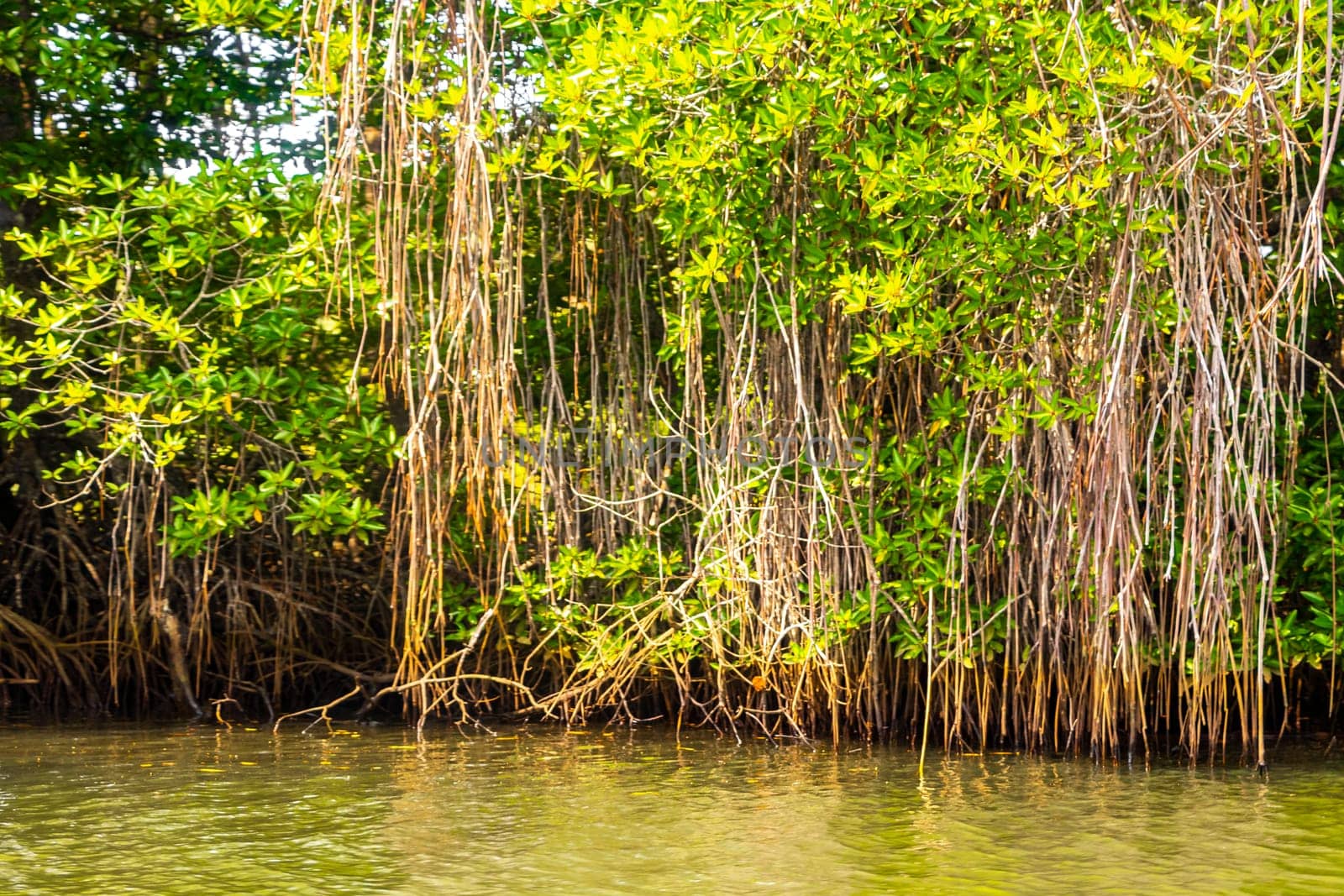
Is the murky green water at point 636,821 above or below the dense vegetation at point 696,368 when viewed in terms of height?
below

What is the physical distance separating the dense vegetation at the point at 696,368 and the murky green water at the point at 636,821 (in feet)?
1.18

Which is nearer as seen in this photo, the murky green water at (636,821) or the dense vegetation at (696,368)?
the murky green water at (636,821)

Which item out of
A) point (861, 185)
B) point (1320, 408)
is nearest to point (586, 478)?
point (861, 185)

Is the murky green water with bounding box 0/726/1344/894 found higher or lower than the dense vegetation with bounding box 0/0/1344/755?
lower

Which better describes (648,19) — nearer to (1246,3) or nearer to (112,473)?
(1246,3)

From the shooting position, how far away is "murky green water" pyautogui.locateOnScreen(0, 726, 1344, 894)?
136 inches

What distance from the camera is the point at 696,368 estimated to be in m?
5.39

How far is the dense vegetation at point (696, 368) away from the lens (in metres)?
4.30

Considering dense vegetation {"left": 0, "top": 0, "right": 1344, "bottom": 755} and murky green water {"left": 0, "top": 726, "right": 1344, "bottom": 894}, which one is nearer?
murky green water {"left": 0, "top": 726, "right": 1344, "bottom": 894}

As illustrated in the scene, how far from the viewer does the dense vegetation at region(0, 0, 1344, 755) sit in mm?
4305

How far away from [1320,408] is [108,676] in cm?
499

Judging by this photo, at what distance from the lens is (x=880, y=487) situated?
5.41 meters

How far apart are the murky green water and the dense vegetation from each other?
1.18 feet

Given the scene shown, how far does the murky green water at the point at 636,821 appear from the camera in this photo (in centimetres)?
346
